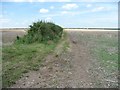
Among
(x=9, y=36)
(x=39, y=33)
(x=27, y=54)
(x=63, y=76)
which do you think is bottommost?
(x=9, y=36)

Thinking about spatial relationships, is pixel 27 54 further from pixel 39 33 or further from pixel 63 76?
pixel 39 33

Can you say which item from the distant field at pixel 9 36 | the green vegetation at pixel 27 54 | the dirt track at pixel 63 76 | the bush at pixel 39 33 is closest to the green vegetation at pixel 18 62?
the green vegetation at pixel 27 54

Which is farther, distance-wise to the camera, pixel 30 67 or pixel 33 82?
pixel 30 67

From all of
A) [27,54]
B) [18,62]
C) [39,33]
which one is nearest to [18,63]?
[18,62]

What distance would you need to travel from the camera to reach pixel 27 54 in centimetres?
1138

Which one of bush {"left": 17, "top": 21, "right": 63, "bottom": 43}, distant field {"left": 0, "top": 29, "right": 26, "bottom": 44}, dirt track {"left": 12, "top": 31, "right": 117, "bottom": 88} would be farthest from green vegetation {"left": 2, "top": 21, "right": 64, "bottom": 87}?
distant field {"left": 0, "top": 29, "right": 26, "bottom": 44}

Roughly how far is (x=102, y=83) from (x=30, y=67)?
2703mm

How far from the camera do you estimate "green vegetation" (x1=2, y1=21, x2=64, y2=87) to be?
806 cm

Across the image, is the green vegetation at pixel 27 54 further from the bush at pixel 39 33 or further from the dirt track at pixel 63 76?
the dirt track at pixel 63 76

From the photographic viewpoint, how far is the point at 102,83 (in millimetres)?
7109

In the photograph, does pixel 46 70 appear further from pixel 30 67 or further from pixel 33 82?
pixel 33 82

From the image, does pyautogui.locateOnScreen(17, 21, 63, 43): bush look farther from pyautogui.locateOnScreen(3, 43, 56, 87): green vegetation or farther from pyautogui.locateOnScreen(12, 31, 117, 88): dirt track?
pyautogui.locateOnScreen(12, 31, 117, 88): dirt track

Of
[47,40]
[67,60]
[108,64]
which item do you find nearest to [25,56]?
[67,60]

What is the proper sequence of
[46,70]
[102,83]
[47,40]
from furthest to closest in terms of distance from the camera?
[47,40] < [46,70] < [102,83]
